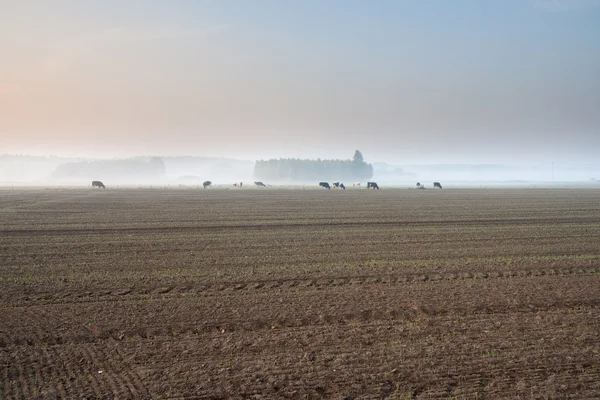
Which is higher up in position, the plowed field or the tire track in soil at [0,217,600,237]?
the tire track in soil at [0,217,600,237]

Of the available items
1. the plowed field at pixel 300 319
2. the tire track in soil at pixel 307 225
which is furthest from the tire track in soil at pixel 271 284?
the tire track in soil at pixel 307 225

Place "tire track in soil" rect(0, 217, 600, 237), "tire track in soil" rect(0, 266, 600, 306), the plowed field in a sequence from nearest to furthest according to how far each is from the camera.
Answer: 1. the plowed field
2. "tire track in soil" rect(0, 266, 600, 306)
3. "tire track in soil" rect(0, 217, 600, 237)

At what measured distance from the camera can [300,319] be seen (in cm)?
1023

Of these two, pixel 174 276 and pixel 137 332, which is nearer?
pixel 137 332

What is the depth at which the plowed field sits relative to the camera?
7.41 m

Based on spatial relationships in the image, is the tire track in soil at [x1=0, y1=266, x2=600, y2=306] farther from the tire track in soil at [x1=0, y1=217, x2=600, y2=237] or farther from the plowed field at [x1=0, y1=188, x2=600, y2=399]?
the tire track in soil at [x1=0, y1=217, x2=600, y2=237]

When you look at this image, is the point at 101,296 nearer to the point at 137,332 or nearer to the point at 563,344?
the point at 137,332

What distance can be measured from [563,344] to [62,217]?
1216 inches

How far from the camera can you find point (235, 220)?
99.8ft

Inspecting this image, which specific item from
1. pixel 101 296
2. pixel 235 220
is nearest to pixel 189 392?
pixel 101 296

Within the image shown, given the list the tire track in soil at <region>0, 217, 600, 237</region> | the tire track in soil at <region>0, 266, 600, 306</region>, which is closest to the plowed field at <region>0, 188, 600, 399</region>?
the tire track in soil at <region>0, 266, 600, 306</region>

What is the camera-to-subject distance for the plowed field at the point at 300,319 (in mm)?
7414

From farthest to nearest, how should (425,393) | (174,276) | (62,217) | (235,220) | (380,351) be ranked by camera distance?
1. (62,217)
2. (235,220)
3. (174,276)
4. (380,351)
5. (425,393)

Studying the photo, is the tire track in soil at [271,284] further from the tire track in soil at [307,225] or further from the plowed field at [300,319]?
the tire track in soil at [307,225]
